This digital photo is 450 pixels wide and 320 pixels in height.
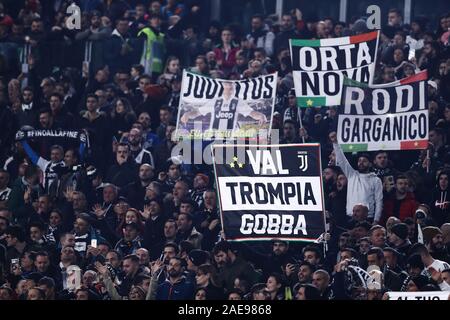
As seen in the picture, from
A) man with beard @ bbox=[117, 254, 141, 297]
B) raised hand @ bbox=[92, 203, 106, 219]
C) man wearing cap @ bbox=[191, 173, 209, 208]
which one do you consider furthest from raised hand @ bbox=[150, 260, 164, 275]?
raised hand @ bbox=[92, 203, 106, 219]

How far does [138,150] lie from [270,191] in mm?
2358

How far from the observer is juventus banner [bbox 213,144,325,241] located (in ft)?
62.7

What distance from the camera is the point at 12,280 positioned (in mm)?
19391

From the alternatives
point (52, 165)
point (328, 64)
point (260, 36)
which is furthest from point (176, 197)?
point (260, 36)

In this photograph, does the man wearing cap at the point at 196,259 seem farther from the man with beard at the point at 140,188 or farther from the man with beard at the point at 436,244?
the man with beard at the point at 436,244

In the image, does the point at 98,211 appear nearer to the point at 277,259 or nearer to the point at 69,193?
the point at 69,193

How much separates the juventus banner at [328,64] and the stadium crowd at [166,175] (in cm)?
32

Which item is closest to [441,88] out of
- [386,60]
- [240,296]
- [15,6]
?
[386,60]

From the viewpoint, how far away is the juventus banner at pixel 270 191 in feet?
62.7

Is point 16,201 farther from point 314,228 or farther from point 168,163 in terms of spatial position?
point 314,228

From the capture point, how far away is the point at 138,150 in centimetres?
2109

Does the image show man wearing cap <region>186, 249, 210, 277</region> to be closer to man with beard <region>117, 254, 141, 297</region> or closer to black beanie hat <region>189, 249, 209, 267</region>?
black beanie hat <region>189, 249, 209, 267</region>

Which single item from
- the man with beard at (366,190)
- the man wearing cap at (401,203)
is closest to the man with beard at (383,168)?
the man with beard at (366,190)

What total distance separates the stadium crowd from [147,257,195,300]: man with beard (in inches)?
0.6
